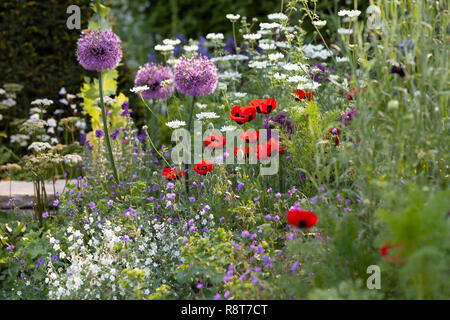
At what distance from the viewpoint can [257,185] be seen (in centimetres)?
354

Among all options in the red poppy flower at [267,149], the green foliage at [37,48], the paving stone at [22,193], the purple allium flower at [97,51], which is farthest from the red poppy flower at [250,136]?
the green foliage at [37,48]

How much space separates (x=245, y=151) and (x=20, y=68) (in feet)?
11.0

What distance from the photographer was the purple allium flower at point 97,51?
3.72m

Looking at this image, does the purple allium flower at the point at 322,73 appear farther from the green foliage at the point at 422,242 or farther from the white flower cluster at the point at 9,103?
the white flower cluster at the point at 9,103

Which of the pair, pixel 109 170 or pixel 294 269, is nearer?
pixel 294 269

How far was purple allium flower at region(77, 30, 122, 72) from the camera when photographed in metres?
3.72

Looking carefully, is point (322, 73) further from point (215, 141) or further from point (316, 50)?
point (215, 141)

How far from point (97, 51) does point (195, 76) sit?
0.75 meters

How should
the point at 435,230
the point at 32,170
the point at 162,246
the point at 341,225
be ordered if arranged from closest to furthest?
1. the point at 435,230
2. the point at 341,225
3. the point at 162,246
4. the point at 32,170

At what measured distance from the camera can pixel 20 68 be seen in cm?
560

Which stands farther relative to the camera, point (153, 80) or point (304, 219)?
point (153, 80)

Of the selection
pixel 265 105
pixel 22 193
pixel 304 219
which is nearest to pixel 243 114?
pixel 265 105

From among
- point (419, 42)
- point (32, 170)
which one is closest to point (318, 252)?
point (419, 42)
